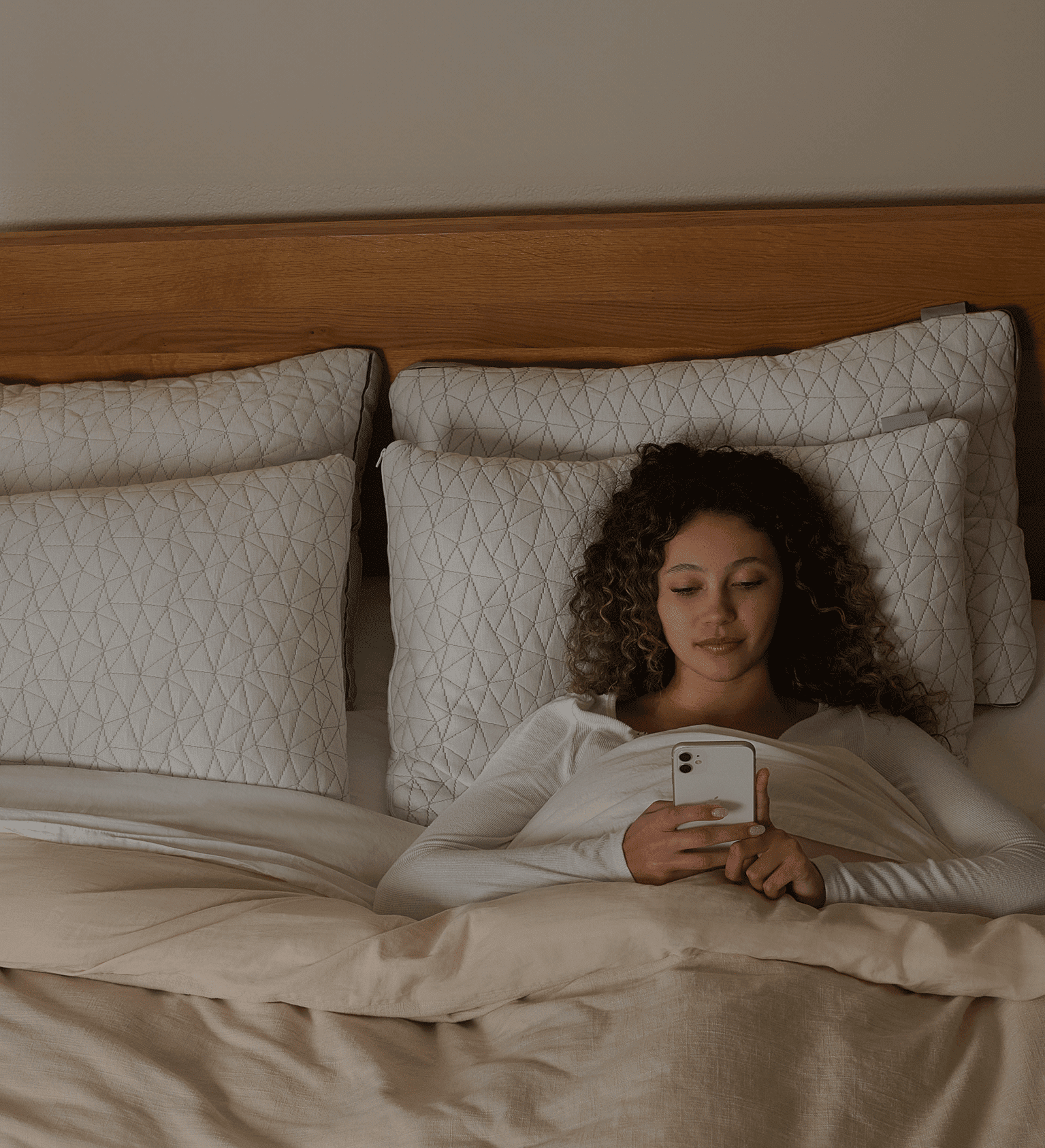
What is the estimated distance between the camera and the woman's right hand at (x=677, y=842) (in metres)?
0.95

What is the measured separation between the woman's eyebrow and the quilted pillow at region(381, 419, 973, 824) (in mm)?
151

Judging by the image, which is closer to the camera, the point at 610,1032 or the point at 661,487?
the point at 610,1032

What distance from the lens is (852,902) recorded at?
97 cm

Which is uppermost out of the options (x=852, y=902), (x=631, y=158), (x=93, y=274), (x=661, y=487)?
(x=631, y=158)

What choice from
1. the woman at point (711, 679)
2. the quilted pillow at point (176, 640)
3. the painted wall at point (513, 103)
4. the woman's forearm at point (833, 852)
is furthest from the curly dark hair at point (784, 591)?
the painted wall at point (513, 103)

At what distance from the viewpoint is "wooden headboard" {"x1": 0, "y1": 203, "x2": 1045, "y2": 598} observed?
56.4 inches

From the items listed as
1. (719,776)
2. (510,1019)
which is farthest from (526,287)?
(510,1019)

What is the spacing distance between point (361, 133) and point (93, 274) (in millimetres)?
451

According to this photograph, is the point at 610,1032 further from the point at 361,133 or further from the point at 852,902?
the point at 361,133

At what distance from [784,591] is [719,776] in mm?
399

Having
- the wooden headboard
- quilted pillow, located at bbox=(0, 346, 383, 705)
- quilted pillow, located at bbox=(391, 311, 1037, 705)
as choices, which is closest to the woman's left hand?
quilted pillow, located at bbox=(391, 311, 1037, 705)

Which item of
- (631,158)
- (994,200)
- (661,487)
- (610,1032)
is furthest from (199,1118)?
(994,200)

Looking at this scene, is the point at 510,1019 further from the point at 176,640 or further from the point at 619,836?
the point at 176,640

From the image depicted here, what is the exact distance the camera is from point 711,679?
4.00ft
